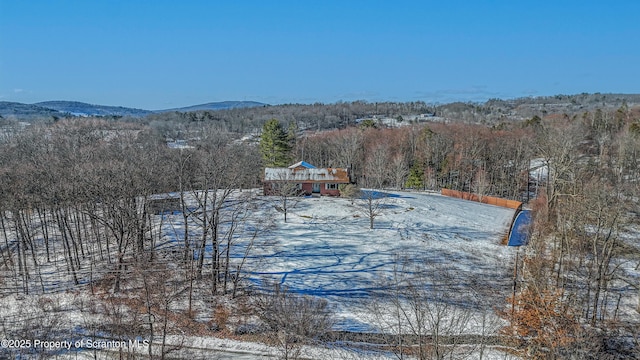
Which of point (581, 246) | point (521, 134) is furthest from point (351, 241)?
point (521, 134)

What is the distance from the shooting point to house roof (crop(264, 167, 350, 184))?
41.6 metres

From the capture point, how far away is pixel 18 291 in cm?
2325

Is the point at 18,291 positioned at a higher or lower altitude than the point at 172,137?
lower

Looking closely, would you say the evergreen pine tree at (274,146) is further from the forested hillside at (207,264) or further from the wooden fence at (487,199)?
the wooden fence at (487,199)

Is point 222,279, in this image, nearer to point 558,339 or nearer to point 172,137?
point 558,339

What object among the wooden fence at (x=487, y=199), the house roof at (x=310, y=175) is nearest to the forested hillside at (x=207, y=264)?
the house roof at (x=310, y=175)

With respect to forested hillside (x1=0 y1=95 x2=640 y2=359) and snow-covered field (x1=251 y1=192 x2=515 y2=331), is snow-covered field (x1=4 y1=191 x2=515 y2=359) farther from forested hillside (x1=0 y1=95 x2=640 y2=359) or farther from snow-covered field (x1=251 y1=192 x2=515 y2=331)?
forested hillside (x1=0 y1=95 x2=640 y2=359)

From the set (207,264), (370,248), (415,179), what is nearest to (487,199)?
(415,179)

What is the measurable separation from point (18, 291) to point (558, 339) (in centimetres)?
2636

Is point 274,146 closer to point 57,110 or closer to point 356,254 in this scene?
point 356,254

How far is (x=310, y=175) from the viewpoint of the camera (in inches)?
1660

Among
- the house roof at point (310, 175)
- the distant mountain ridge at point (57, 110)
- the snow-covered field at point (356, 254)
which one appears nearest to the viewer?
the snow-covered field at point (356, 254)

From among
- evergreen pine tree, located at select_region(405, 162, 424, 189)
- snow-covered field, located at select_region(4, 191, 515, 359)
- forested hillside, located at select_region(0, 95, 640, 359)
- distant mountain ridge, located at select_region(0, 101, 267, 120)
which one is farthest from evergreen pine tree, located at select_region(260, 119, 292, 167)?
distant mountain ridge, located at select_region(0, 101, 267, 120)

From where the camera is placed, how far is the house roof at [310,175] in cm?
4159
